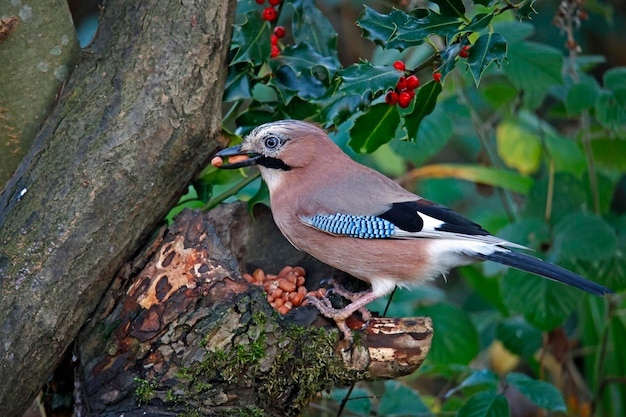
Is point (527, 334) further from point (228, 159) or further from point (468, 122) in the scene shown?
point (468, 122)

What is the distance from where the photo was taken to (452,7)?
9.61 ft

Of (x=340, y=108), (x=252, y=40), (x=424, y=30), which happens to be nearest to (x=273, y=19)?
(x=252, y=40)

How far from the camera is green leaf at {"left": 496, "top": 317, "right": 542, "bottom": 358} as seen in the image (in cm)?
411

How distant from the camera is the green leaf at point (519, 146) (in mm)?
5078

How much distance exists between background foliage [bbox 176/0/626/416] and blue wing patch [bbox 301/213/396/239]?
333mm

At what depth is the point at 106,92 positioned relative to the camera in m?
2.93

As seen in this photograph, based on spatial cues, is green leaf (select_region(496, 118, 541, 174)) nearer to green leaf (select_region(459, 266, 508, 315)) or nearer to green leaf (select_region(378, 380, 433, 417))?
green leaf (select_region(459, 266, 508, 315))

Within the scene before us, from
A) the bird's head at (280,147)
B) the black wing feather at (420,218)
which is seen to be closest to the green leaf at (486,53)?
the black wing feather at (420,218)

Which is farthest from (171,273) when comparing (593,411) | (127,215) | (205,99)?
A: (593,411)

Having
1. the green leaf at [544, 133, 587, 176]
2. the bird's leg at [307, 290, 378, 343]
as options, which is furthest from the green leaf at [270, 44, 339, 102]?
the green leaf at [544, 133, 587, 176]

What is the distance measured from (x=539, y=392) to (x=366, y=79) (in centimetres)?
164

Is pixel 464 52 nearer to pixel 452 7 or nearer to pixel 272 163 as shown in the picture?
pixel 452 7

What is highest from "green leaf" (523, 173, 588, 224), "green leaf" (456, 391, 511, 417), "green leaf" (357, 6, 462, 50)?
"green leaf" (357, 6, 462, 50)

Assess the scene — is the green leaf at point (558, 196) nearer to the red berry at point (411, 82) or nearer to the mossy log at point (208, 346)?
the red berry at point (411, 82)
